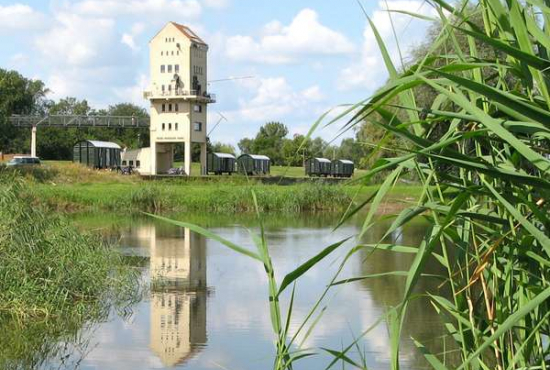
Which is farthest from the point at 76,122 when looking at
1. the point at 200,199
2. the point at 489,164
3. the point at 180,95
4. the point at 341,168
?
the point at 489,164

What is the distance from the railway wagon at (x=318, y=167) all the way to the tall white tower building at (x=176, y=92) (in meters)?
7.99

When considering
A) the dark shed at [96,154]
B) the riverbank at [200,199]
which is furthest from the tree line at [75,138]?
the riverbank at [200,199]

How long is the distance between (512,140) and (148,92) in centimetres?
6186

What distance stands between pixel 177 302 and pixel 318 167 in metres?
55.1

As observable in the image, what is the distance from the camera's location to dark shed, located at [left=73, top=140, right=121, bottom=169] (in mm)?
59562

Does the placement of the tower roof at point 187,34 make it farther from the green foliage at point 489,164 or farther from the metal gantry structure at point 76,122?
the green foliage at point 489,164

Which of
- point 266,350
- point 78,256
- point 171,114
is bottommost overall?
point 266,350

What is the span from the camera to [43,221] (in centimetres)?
1223

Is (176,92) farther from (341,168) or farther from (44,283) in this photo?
(44,283)

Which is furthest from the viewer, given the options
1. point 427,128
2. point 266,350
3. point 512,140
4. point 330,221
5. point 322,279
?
point 330,221

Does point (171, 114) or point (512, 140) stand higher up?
point (171, 114)

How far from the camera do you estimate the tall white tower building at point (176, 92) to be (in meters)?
62.3

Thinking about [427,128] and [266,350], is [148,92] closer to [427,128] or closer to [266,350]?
[266,350]

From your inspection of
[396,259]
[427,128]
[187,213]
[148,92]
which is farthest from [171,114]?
[427,128]
